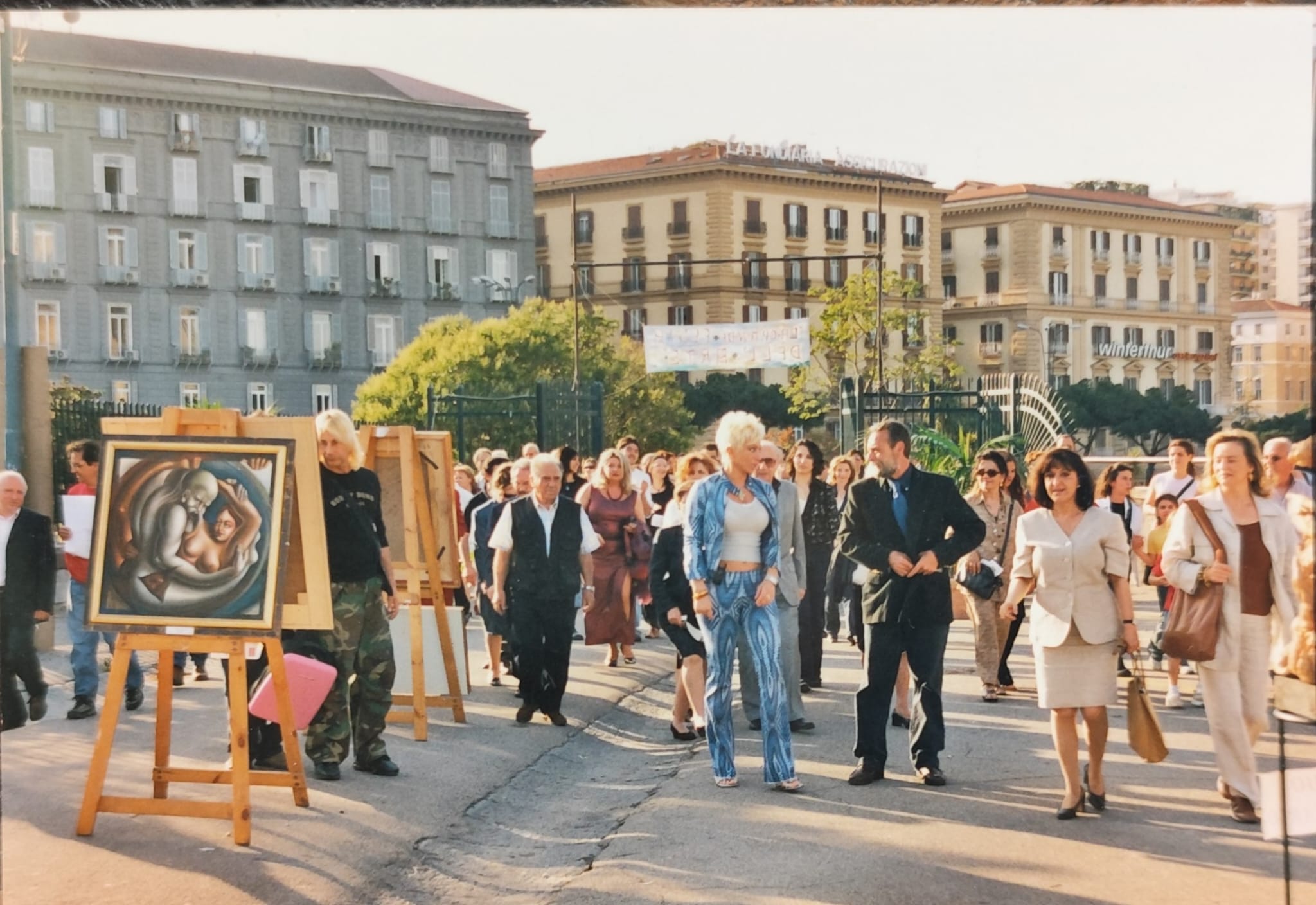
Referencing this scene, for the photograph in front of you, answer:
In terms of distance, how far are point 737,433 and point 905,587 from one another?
46.9 inches

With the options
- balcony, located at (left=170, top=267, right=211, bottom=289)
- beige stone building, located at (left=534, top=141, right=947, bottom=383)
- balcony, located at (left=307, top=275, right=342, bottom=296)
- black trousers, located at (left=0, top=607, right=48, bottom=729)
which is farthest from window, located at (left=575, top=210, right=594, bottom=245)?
black trousers, located at (left=0, top=607, right=48, bottom=729)

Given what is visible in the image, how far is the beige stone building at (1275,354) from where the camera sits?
564cm

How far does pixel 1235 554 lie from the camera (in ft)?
25.1

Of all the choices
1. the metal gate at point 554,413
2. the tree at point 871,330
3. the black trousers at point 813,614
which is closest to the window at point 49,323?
the metal gate at point 554,413

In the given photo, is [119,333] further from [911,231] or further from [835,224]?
[911,231]

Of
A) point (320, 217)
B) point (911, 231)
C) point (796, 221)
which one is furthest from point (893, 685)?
point (911, 231)

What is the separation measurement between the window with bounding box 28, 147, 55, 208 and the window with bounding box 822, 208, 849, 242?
16001 millimetres

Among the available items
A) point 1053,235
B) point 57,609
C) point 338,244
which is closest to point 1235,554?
point 57,609

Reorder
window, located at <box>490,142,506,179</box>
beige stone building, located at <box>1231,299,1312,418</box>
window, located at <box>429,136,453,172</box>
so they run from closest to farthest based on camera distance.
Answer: beige stone building, located at <box>1231,299,1312,418</box> → window, located at <box>490,142,506,179</box> → window, located at <box>429,136,453,172</box>

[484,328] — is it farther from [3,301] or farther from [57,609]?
[3,301]

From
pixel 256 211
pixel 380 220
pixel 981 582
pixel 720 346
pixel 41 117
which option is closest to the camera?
pixel 981 582

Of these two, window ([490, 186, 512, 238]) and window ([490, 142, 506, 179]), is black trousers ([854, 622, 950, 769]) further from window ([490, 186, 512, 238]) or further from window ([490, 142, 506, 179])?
window ([490, 186, 512, 238])

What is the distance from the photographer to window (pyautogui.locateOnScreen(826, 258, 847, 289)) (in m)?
34.7

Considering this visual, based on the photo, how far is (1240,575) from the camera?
25.1 feet
